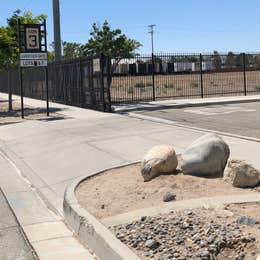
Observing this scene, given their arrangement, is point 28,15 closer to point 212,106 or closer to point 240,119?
point 212,106

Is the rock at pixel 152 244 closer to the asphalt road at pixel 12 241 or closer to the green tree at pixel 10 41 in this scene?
the asphalt road at pixel 12 241

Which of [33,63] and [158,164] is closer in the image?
[158,164]

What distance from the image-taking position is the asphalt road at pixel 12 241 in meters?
5.56

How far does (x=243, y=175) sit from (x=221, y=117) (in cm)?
1098

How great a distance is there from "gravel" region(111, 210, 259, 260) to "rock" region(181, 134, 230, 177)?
1.62m

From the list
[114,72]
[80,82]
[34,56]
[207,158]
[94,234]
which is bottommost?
[94,234]

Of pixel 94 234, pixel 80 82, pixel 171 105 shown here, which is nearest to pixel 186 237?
pixel 94 234

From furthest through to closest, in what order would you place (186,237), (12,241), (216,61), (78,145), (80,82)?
(216,61)
(80,82)
(78,145)
(12,241)
(186,237)

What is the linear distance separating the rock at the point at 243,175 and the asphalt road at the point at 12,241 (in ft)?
9.00

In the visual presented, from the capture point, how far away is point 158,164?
771cm

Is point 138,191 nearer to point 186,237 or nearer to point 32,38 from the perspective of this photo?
point 186,237

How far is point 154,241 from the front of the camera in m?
5.13

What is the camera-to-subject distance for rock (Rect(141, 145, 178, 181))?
25.3 feet

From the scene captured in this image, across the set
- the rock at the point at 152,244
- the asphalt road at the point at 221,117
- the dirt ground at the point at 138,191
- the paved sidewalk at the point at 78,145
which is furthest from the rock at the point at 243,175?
the asphalt road at the point at 221,117
